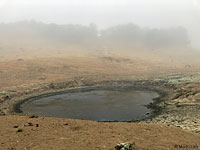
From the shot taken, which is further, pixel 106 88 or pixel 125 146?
pixel 106 88

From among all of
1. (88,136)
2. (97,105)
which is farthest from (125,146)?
(97,105)

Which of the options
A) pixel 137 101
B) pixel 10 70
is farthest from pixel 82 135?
pixel 10 70

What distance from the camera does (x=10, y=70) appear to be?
6962cm

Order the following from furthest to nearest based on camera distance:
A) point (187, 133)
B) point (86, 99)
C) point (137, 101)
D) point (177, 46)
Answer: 1. point (177, 46)
2. point (86, 99)
3. point (137, 101)
4. point (187, 133)

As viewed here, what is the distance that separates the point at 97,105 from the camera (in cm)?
3831

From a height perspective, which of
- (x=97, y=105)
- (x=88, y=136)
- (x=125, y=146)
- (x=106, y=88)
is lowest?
(x=97, y=105)

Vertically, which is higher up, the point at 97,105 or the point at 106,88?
the point at 106,88

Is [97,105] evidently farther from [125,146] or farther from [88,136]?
[125,146]

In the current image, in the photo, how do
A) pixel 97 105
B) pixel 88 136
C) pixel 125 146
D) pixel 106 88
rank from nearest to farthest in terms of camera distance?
pixel 125 146 → pixel 88 136 → pixel 97 105 → pixel 106 88

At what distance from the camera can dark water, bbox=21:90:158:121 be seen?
3151 centimetres

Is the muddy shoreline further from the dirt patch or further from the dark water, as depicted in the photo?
the dirt patch

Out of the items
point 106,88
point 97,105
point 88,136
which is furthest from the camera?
point 106,88

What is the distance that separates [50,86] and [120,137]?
1703 inches

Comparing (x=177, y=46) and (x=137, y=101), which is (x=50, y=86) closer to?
(x=137, y=101)
